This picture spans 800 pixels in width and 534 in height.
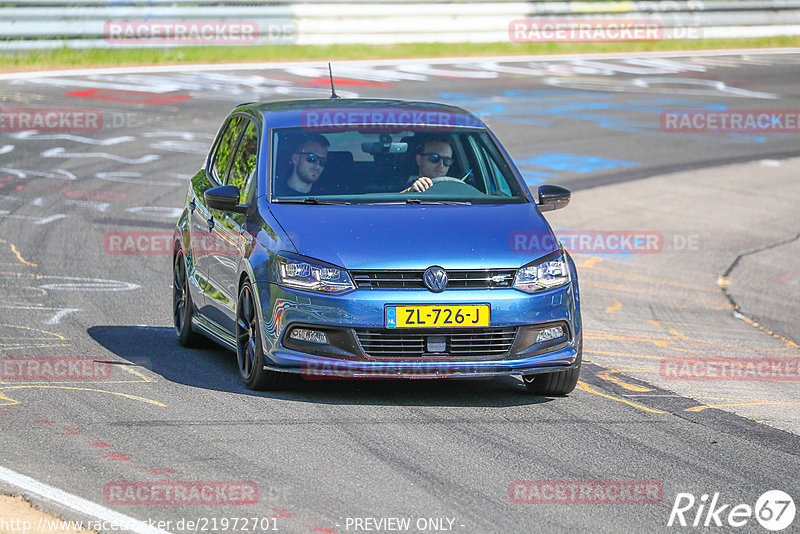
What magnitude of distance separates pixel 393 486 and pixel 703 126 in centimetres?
1994

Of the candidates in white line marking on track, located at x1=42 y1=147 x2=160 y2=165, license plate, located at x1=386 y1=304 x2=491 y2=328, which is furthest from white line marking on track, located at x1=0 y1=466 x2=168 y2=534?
white line marking on track, located at x1=42 y1=147 x2=160 y2=165

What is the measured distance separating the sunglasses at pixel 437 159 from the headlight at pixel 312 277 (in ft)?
4.99

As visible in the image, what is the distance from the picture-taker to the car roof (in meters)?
8.91

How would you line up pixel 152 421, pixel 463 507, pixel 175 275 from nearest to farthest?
pixel 463 507
pixel 152 421
pixel 175 275

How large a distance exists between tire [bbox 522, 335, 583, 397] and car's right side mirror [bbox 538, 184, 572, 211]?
1147mm

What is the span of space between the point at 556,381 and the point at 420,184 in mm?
1534

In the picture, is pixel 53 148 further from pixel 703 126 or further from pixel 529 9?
pixel 529 9

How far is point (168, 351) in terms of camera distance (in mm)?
9359

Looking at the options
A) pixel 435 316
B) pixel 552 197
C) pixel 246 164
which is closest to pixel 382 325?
pixel 435 316

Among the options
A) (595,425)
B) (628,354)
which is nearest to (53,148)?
(628,354)

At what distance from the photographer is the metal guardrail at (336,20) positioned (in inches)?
1042

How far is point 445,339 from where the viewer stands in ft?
24.7

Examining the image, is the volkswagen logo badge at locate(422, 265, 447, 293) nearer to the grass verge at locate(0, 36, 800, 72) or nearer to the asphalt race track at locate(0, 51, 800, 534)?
the asphalt race track at locate(0, 51, 800, 534)

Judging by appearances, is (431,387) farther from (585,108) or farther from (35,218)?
(585,108)
